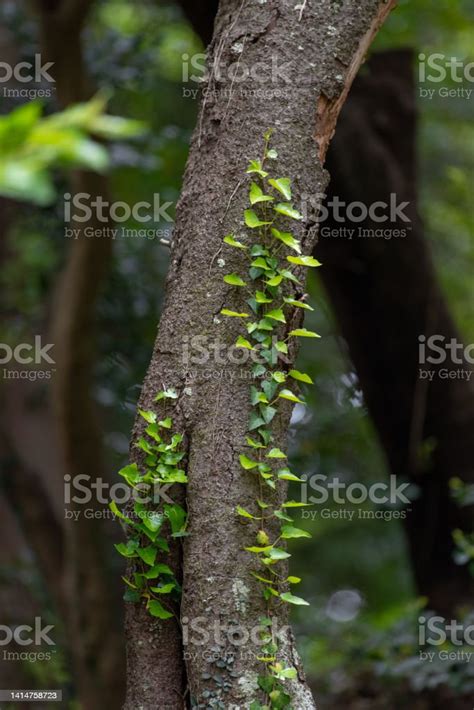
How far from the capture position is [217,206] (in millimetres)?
2430

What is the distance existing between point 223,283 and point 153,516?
0.65m

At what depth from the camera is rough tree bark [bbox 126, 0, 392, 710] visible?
2.30 m

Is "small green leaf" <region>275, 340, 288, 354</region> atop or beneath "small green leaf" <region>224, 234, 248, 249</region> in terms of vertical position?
beneath

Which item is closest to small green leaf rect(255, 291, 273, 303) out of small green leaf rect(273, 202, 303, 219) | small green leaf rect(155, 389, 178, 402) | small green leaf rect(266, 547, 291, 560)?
small green leaf rect(273, 202, 303, 219)

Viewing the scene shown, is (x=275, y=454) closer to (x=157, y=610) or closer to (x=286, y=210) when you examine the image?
(x=157, y=610)

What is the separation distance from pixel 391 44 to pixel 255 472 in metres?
3.54

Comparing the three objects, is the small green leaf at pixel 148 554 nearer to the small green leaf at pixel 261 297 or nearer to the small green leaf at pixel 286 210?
the small green leaf at pixel 261 297

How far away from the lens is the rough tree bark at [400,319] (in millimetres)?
5332

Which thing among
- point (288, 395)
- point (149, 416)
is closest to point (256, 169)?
point (288, 395)

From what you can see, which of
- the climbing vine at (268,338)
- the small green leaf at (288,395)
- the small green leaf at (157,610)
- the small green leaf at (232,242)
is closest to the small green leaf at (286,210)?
the climbing vine at (268,338)

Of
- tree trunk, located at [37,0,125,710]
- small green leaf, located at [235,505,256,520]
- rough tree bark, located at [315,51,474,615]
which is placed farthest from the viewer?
rough tree bark, located at [315,51,474,615]

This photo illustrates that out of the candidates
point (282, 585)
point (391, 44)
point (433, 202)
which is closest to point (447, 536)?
point (391, 44)

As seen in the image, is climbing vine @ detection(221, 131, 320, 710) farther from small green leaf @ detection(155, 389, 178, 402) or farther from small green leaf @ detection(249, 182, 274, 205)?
small green leaf @ detection(155, 389, 178, 402)

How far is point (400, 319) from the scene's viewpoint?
215 inches
